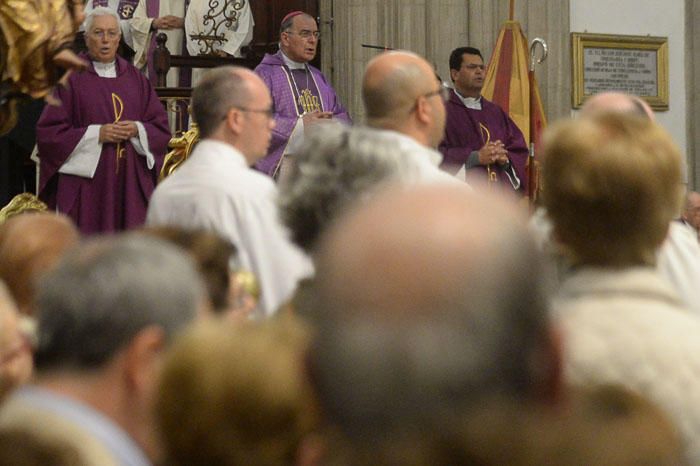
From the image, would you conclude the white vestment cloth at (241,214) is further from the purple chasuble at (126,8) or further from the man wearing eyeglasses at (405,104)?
the purple chasuble at (126,8)

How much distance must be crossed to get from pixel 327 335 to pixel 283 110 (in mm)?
8940

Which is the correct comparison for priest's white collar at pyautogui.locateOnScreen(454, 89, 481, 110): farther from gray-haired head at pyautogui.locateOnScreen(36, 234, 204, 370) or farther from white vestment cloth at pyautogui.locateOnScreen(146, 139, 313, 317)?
gray-haired head at pyautogui.locateOnScreen(36, 234, 204, 370)

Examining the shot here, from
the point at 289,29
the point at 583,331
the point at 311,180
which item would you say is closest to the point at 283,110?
the point at 289,29

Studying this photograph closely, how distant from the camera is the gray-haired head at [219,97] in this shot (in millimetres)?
5059

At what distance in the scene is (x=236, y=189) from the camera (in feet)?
15.6

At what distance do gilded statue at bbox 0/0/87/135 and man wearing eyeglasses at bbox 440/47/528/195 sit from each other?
16.4ft

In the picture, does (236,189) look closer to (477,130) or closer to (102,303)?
(102,303)

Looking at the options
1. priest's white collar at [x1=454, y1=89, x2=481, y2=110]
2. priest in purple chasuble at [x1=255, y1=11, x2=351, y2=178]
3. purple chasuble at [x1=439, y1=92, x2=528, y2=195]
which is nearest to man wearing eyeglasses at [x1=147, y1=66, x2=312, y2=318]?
priest in purple chasuble at [x1=255, y1=11, x2=351, y2=178]

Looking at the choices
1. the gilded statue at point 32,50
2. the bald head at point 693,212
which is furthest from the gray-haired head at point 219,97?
the bald head at point 693,212

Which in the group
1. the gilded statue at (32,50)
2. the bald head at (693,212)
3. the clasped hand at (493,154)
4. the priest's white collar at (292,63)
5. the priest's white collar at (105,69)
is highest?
the priest's white collar at (292,63)

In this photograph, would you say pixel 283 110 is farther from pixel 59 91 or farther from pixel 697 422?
pixel 697 422

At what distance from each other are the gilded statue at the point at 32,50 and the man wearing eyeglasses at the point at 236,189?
0.81 metres

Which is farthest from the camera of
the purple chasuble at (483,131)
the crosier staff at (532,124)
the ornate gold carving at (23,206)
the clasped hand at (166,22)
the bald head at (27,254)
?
A: the clasped hand at (166,22)

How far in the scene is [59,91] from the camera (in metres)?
9.40
